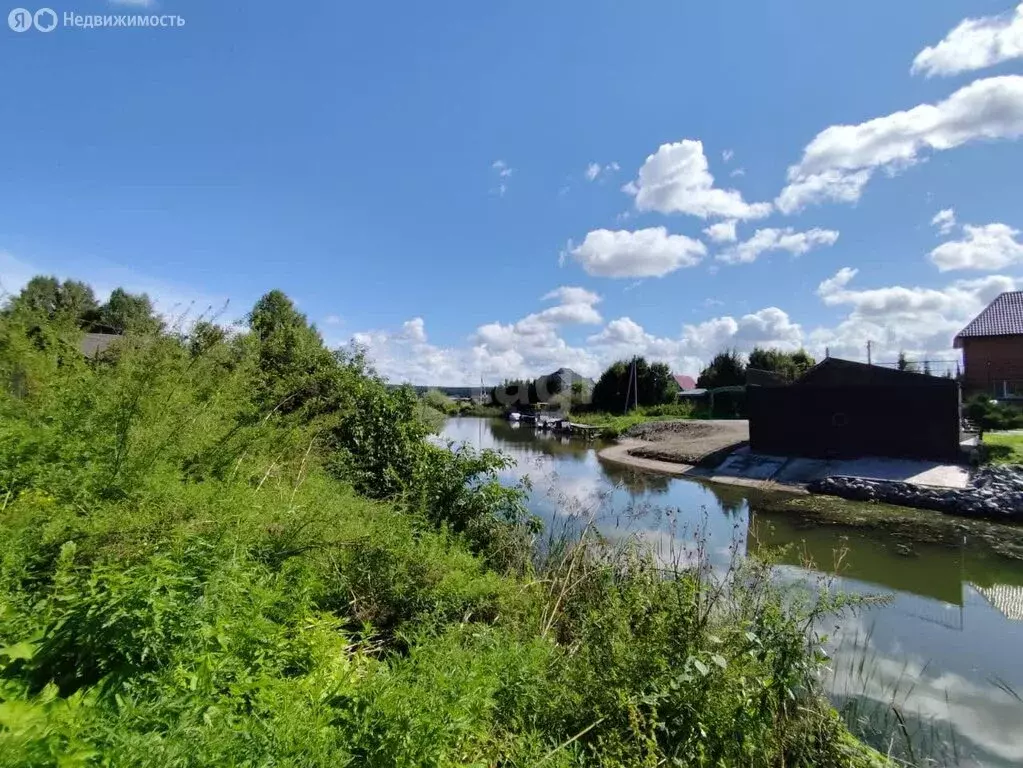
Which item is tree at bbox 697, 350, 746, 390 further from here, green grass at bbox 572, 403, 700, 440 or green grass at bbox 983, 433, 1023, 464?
green grass at bbox 983, 433, 1023, 464

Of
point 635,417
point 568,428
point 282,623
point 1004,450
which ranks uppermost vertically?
point 282,623

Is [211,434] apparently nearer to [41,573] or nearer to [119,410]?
[119,410]

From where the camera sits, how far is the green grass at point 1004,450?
516 inches

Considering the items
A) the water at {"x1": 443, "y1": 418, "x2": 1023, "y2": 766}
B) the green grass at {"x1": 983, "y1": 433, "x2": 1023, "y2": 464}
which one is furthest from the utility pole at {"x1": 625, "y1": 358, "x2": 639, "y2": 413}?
the water at {"x1": 443, "y1": 418, "x2": 1023, "y2": 766}

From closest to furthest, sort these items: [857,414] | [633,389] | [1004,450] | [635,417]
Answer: [1004,450] → [857,414] → [635,417] → [633,389]

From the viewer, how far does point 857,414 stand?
1555 centimetres

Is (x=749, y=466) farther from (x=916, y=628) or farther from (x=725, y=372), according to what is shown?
(x=725, y=372)

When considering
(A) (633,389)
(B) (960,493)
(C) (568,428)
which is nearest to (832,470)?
(B) (960,493)

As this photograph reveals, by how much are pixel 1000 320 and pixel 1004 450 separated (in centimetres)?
1504

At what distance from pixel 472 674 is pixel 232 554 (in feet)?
3.96

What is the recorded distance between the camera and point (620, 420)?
3095 centimetres

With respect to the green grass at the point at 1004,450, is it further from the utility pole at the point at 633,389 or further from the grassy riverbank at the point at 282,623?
the utility pole at the point at 633,389

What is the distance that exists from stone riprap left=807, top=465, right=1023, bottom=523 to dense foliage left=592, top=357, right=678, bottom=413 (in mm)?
22500

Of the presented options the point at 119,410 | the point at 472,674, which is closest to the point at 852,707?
the point at 472,674
